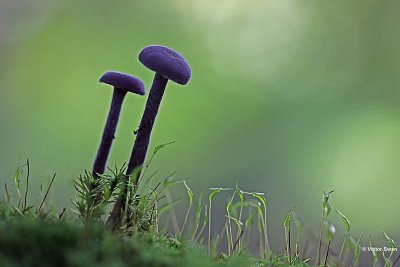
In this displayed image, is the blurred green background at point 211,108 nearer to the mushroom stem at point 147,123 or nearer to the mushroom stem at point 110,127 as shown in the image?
the mushroom stem at point 110,127

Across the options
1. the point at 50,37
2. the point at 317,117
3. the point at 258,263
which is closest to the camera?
the point at 258,263

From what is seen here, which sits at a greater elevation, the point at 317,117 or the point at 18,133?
the point at 317,117

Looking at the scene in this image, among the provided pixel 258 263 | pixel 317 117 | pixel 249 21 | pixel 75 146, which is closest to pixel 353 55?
pixel 317 117

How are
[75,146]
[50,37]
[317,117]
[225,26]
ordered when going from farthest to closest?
[225,26] → [317,117] → [50,37] → [75,146]

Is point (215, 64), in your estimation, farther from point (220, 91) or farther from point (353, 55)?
point (353, 55)

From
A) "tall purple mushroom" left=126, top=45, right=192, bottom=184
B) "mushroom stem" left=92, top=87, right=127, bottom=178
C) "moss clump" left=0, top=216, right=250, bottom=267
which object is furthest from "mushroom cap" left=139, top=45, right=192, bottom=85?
"moss clump" left=0, top=216, right=250, bottom=267

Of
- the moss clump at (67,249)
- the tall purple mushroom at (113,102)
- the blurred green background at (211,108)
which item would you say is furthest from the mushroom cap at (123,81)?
the blurred green background at (211,108)

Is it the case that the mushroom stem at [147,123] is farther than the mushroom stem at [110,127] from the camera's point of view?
No
